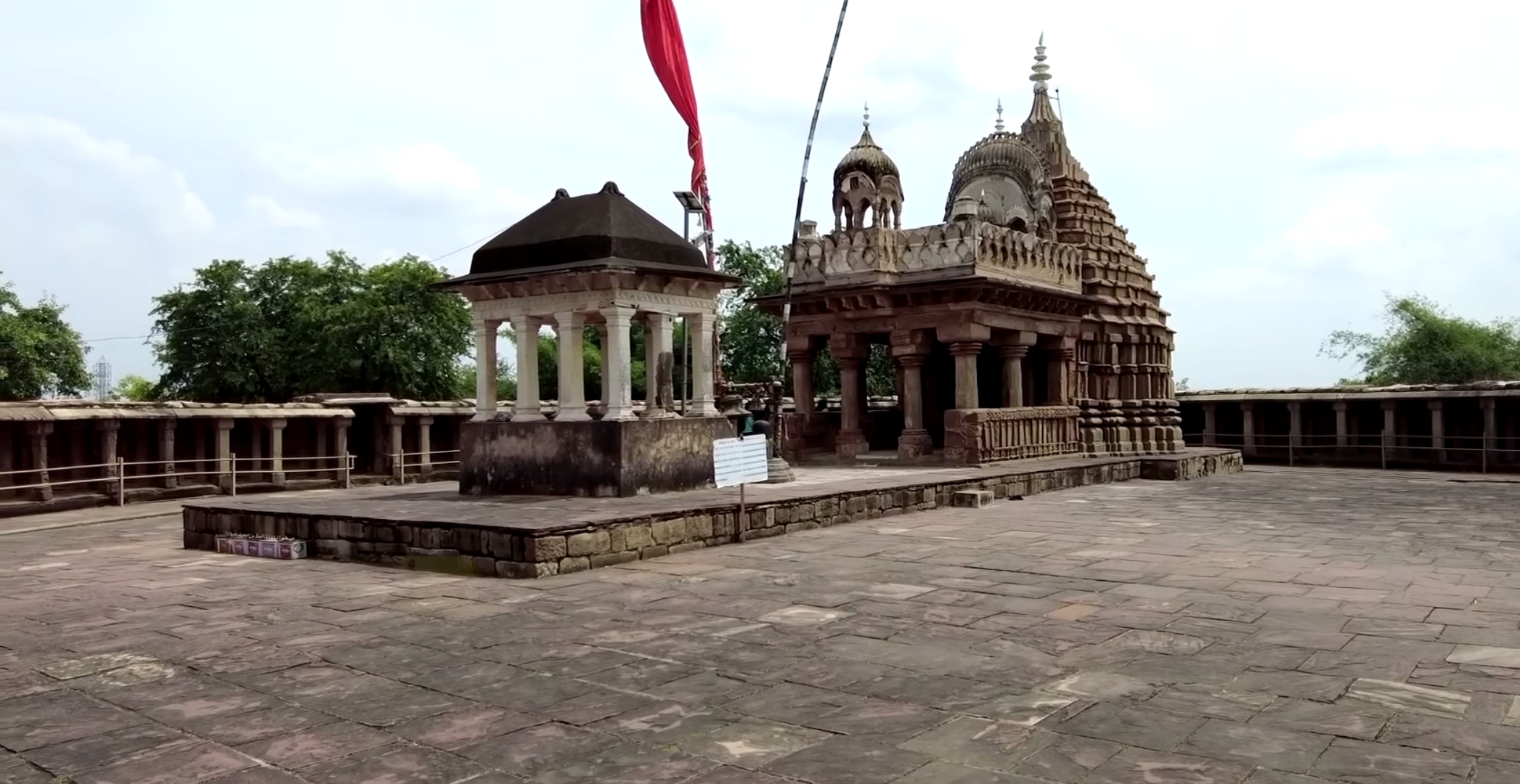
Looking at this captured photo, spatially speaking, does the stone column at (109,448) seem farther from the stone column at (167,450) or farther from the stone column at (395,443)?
the stone column at (395,443)

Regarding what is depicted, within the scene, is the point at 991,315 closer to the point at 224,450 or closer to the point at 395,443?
the point at 395,443

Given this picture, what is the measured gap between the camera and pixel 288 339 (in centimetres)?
3136

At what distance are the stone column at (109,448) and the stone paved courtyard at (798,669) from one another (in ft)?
26.1

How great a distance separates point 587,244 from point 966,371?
26.0ft

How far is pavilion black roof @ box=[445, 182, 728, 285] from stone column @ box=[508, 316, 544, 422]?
0.57 m

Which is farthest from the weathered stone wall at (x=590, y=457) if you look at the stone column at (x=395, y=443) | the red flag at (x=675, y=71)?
the stone column at (x=395, y=443)

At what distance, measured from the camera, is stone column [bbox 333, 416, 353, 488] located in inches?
730

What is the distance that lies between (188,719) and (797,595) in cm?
348

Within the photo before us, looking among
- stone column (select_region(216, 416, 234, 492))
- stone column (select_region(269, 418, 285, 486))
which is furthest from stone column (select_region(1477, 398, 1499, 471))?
stone column (select_region(216, 416, 234, 492))

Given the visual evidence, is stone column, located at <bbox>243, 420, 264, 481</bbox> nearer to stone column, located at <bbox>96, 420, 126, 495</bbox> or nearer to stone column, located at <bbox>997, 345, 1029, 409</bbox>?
stone column, located at <bbox>96, 420, 126, 495</bbox>

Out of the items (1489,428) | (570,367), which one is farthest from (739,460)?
(1489,428)

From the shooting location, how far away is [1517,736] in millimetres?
3729

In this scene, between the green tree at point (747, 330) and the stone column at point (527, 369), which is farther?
the green tree at point (747, 330)

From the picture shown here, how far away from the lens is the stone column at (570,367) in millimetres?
10531
